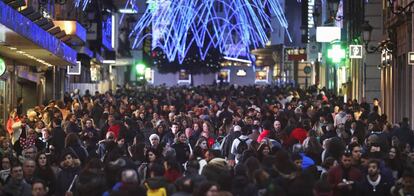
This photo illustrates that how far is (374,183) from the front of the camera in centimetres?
1330

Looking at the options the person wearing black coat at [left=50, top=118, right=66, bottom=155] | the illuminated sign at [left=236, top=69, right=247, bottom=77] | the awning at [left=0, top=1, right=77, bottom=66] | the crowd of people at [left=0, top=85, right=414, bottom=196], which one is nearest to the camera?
the crowd of people at [left=0, top=85, right=414, bottom=196]

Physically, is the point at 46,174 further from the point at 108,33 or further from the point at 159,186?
the point at 108,33

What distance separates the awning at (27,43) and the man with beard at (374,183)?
9.57 metres

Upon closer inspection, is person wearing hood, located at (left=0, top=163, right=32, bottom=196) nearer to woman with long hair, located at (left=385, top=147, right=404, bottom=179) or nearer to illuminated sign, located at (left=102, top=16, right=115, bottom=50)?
woman with long hair, located at (left=385, top=147, right=404, bottom=179)

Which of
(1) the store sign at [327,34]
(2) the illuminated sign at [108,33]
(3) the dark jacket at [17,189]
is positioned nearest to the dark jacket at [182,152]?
(3) the dark jacket at [17,189]

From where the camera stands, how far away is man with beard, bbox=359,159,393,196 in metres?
13.2

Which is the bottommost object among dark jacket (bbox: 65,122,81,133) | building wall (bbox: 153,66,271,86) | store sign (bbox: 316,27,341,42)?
dark jacket (bbox: 65,122,81,133)

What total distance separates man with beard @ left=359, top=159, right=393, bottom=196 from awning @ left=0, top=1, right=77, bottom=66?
31.4 ft

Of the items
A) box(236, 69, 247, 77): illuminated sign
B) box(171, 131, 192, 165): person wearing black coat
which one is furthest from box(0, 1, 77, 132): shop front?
box(236, 69, 247, 77): illuminated sign

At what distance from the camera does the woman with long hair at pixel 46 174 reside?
14.2m

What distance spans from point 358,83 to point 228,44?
8741 cm

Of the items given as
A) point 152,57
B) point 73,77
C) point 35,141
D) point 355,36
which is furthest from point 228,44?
point 35,141

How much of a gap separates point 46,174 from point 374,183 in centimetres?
414

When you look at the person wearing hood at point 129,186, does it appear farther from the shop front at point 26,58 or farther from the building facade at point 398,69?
the building facade at point 398,69
